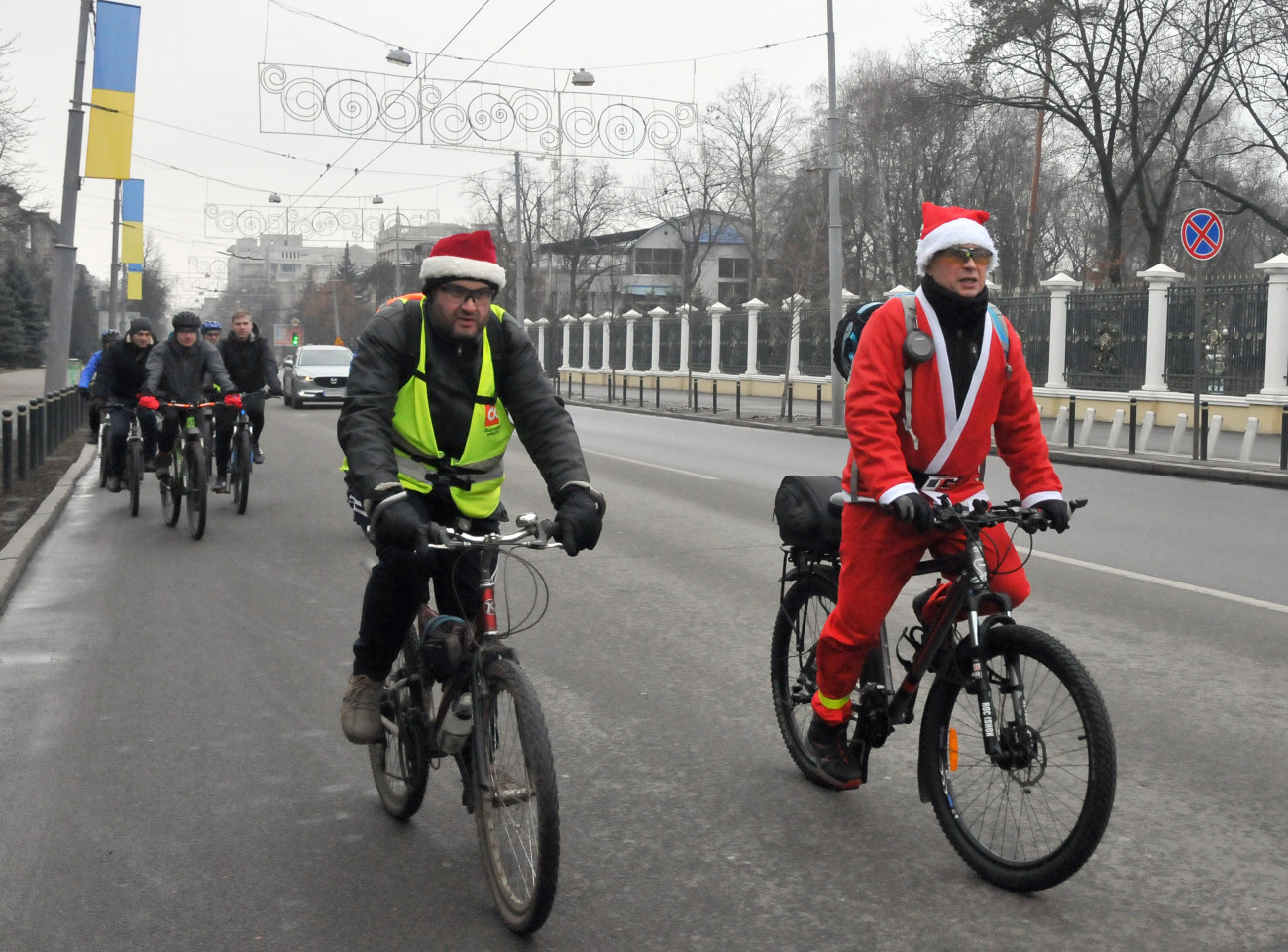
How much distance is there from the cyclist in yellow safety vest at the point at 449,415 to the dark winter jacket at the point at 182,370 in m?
8.11

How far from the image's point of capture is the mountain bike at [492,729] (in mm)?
3414

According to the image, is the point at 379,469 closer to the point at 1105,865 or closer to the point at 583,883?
the point at 583,883

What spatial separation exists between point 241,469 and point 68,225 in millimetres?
9087

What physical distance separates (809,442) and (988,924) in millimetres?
19533

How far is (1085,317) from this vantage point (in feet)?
90.6

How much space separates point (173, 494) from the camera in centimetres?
1180

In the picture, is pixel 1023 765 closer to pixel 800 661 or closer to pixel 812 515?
pixel 812 515

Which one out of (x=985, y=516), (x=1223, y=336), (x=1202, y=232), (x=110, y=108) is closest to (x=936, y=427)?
(x=985, y=516)

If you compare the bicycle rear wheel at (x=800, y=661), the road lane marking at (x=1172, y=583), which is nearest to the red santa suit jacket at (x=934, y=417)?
the bicycle rear wheel at (x=800, y=661)

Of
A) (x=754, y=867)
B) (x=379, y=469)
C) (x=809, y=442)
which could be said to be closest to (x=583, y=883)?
(x=754, y=867)

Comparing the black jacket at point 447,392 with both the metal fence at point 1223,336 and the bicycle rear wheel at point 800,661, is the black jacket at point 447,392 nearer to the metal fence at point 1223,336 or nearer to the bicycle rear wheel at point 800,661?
the bicycle rear wheel at point 800,661

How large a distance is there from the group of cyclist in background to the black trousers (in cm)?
791

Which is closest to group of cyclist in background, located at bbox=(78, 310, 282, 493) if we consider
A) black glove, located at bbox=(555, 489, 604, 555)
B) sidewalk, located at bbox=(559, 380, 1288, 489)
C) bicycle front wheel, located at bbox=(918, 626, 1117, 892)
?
black glove, located at bbox=(555, 489, 604, 555)

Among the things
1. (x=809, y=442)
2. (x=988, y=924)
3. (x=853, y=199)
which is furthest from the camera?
(x=853, y=199)
